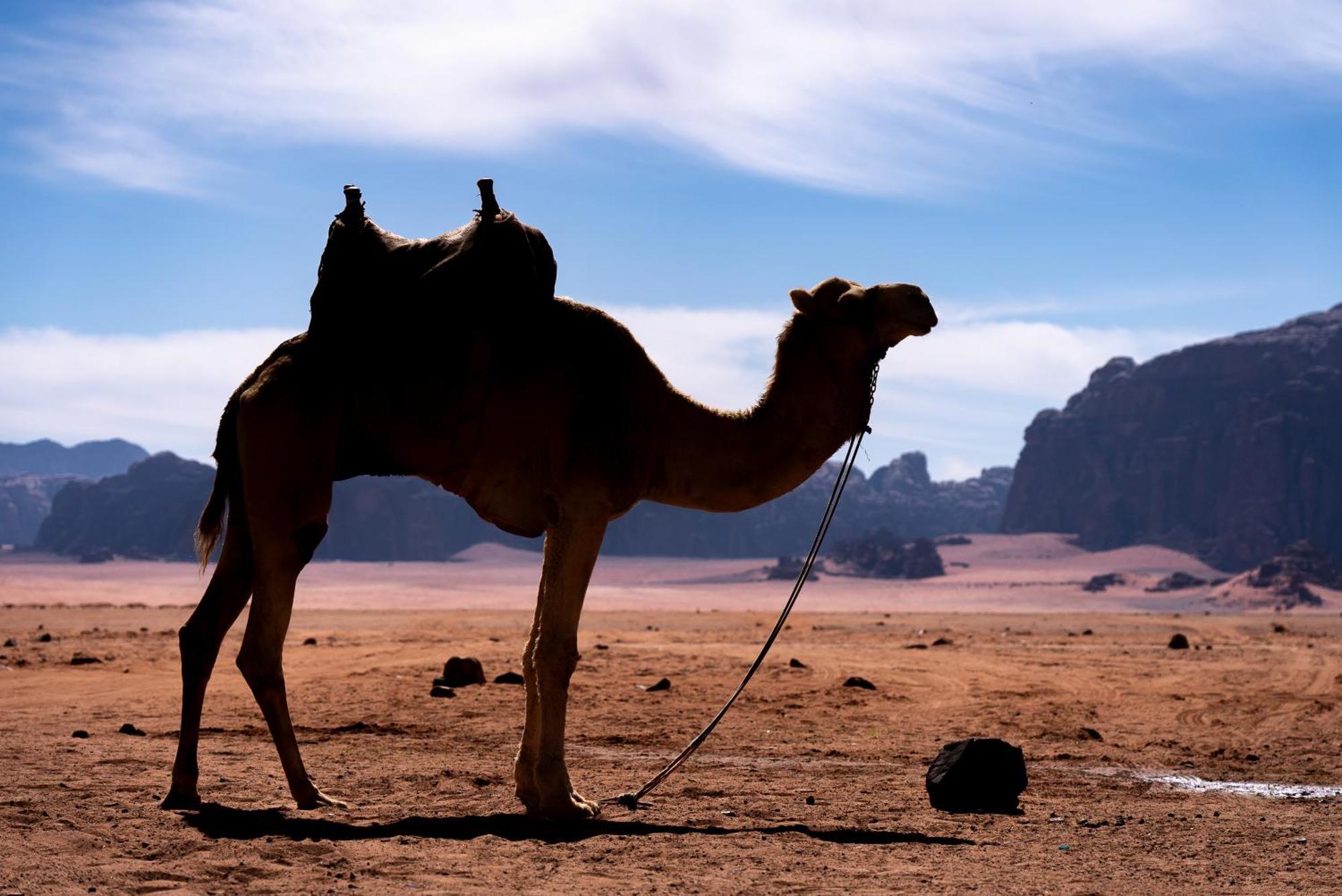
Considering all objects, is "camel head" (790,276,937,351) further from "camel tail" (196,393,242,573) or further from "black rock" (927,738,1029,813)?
"camel tail" (196,393,242,573)

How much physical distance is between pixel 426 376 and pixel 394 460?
621 mm

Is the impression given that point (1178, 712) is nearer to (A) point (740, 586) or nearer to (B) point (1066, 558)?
(A) point (740, 586)

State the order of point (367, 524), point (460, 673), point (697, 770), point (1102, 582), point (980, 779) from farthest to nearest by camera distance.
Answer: point (367, 524), point (1102, 582), point (460, 673), point (697, 770), point (980, 779)

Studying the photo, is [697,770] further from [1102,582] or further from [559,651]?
[1102,582]

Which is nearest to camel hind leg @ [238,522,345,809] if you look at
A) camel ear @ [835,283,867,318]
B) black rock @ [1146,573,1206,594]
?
camel ear @ [835,283,867,318]

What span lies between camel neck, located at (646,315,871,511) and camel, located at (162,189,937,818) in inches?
0.4

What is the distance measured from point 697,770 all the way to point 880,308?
4448 mm

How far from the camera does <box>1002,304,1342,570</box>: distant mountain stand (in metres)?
144

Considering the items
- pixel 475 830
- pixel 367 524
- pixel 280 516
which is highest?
pixel 367 524

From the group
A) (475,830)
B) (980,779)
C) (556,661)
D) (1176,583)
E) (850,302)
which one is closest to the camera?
(475,830)

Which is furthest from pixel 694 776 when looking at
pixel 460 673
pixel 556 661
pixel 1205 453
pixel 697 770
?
pixel 1205 453

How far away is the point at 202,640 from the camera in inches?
335

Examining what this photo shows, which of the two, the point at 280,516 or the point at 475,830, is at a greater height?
the point at 280,516

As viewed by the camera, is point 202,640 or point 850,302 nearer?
point 202,640
